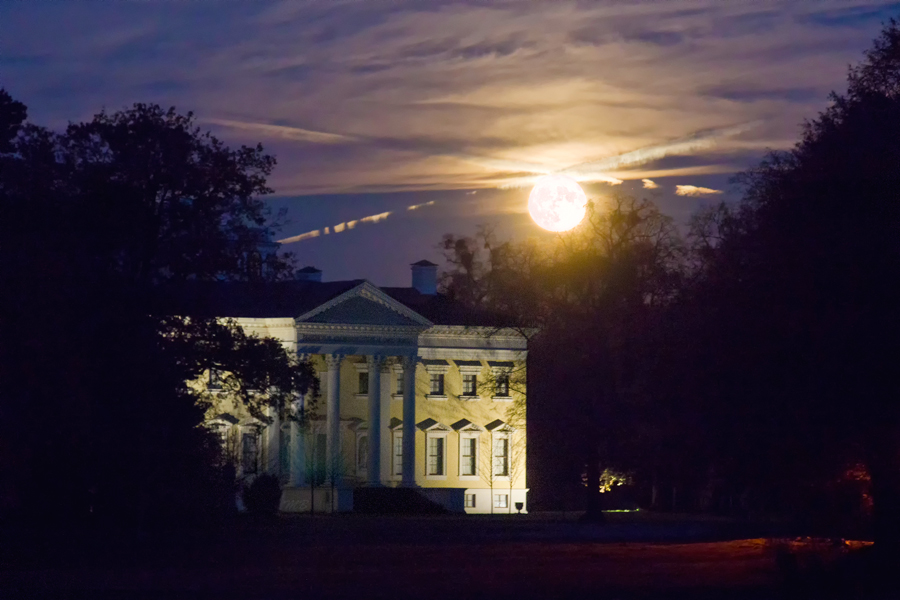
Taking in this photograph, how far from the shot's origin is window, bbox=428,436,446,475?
2640 inches

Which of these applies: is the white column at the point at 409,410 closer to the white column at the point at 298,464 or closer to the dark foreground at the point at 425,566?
the white column at the point at 298,464

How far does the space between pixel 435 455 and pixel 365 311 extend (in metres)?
9.50

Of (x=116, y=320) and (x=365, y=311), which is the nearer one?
(x=116, y=320)

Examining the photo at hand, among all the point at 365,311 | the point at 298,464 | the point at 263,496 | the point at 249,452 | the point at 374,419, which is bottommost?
the point at 263,496

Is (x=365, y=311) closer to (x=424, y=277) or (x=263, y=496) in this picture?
(x=263, y=496)

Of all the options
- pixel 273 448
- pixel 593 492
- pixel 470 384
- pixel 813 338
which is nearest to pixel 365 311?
pixel 273 448

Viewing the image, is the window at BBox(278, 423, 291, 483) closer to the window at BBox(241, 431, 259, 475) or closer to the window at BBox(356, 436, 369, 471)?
the window at BBox(241, 431, 259, 475)

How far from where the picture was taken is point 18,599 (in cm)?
1933

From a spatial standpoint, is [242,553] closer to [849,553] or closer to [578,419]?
[849,553]

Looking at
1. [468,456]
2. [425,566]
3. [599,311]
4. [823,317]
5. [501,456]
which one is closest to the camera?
[823,317]

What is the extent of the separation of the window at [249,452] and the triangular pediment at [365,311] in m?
6.37

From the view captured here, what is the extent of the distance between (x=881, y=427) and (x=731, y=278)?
4697 millimetres

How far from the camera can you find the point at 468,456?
2665 inches

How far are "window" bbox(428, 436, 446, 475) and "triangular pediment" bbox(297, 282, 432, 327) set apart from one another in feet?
23.7
